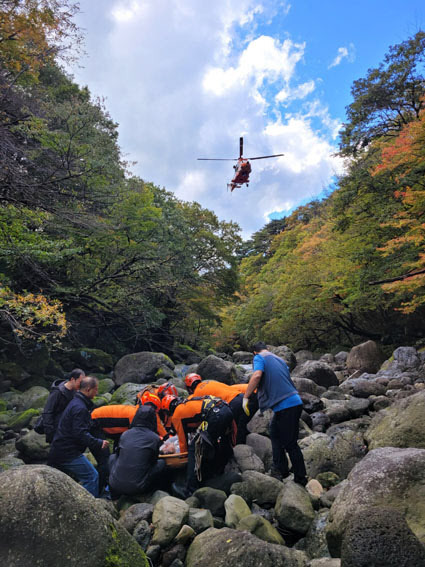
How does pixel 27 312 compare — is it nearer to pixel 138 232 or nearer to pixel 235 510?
pixel 235 510

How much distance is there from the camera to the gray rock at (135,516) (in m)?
3.77

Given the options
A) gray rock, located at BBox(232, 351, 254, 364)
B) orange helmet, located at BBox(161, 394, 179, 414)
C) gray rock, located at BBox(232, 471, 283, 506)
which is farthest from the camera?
gray rock, located at BBox(232, 351, 254, 364)

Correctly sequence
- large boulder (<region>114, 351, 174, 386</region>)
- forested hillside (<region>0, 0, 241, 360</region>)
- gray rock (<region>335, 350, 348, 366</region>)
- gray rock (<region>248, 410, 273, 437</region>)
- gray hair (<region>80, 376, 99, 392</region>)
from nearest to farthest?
gray hair (<region>80, 376, 99, 392</region>), gray rock (<region>248, 410, 273, 437</region>), forested hillside (<region>0, 0, 241, 360</region>), large boulder (<region>114, 351, 174, 386</region>), gray rock (<region>335, 350, 348, 366</region>)

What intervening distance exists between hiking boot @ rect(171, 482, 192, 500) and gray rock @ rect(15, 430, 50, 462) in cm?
278

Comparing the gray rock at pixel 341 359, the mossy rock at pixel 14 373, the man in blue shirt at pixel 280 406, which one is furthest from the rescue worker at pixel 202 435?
the gray rock at pixel 341 359

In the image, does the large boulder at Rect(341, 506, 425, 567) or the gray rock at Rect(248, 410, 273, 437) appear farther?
the gray rock at Rect(248, 410, 273, 437)

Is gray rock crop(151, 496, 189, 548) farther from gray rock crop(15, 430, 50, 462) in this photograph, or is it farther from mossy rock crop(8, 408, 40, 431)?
mossy rock crop(8, 408, 40, 431)

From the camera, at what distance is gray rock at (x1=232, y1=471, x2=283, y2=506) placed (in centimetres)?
439

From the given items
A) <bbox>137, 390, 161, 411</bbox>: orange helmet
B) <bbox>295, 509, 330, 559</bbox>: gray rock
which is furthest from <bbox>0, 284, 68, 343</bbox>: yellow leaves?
<bbox>295, 509, 330, 559</bbox>: gray rock

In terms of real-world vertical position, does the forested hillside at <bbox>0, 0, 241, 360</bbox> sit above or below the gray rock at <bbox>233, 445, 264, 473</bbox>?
above

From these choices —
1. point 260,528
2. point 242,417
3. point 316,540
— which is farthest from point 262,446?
point 260,528

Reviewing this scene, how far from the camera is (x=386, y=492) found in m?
3.16

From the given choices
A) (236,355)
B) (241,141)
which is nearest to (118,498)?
(241,141)

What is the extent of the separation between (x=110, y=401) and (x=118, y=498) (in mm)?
5280
